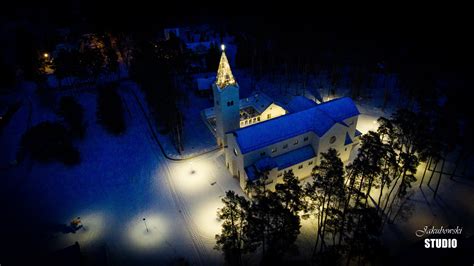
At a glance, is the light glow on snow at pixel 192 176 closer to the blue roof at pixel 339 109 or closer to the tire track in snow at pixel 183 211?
the tire track in snow at pixel 183 211

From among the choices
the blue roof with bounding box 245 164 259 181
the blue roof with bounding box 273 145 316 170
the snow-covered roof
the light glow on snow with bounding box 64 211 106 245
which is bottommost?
the light glow on snow with bounding box 64 211 106 245

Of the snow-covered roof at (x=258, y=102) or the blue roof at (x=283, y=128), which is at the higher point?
the blue roof at (x=283, y=128)

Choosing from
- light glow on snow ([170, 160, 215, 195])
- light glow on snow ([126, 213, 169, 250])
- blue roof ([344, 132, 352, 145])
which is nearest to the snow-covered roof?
light glow on snow ([170, 160, 215, 195])

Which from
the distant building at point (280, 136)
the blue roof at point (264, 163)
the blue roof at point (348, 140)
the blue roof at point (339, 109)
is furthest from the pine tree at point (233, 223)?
the blue roof at point (348, 140)

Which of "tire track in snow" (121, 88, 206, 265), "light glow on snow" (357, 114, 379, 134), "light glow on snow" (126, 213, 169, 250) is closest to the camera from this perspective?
"tire track in snow" (121, 88, 206, 265)

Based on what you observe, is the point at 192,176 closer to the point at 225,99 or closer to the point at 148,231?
the point at 148,231

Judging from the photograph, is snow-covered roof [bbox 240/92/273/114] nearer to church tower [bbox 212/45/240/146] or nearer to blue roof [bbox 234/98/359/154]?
church tower [bbox 212/45/240/146]

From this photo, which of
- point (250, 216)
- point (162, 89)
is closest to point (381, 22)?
point (162, 89)

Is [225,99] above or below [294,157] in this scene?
above

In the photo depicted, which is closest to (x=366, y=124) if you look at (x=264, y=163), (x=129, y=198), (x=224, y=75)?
(x=264, y=163)
